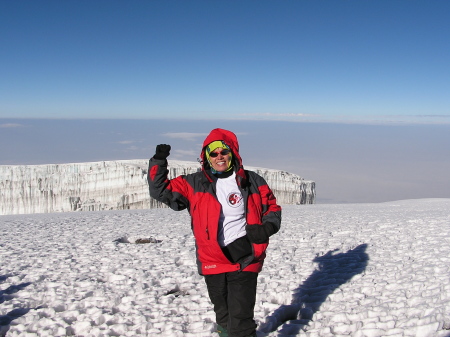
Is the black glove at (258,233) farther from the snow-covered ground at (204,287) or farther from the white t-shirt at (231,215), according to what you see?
the snow-covered ground at (204,287)

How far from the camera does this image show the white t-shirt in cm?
306

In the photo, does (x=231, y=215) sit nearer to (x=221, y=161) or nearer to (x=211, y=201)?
(x=211, y=201)

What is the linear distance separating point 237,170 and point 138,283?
3089 millimetres

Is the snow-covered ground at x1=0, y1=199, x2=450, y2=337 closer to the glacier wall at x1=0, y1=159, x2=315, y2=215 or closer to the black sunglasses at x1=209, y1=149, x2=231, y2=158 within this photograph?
the black sunglasses at x1=209, y1=149, x2=231, y2=158

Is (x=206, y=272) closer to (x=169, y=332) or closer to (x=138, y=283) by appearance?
(x=169, y=332)

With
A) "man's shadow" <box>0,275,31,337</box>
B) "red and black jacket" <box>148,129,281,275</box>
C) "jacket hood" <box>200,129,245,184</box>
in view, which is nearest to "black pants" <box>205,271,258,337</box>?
"red and black jacket" <box>148,129,281,275</box>

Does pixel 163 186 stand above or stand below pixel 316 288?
above

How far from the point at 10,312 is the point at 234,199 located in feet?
10.9

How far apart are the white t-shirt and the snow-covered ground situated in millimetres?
1454

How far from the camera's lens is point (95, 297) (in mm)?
4855

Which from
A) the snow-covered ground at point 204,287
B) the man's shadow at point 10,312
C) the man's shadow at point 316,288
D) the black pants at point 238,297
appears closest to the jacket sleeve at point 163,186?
the black pants at point 238,297

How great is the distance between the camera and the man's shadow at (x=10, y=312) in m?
4.02

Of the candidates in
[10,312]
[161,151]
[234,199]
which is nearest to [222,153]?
[234,199]

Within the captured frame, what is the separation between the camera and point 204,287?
514cm
